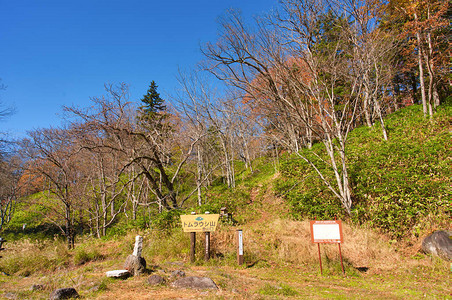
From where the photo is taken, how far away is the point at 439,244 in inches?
231

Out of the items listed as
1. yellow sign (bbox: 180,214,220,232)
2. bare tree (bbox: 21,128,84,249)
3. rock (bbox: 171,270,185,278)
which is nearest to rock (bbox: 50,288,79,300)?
rock (bbox: 171,270,185,278)

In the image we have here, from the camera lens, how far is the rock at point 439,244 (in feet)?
18.6

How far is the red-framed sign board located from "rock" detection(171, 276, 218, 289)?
283 centimetres

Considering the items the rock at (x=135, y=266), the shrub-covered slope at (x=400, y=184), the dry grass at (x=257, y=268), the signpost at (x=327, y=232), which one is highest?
the shrub-covered slope at (x=400, y=184)

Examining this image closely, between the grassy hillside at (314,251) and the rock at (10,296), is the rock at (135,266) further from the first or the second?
the rock at (10,296)

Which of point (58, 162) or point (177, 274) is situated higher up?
point (58, 162)

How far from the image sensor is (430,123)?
37.7 ft

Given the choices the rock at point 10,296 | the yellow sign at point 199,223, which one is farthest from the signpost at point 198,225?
the rock at point 10,296

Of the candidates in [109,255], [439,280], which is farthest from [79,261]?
[439,280]

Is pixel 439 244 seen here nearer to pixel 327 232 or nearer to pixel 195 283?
pixel 327 232

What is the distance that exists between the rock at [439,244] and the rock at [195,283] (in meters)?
5.47

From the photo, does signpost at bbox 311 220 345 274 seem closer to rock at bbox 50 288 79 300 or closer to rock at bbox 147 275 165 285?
rock at bbox 147 275 165 285

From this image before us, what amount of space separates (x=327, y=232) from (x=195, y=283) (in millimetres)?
3370

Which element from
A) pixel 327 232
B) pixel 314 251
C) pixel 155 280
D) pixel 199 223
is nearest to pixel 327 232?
pixel 327 232
